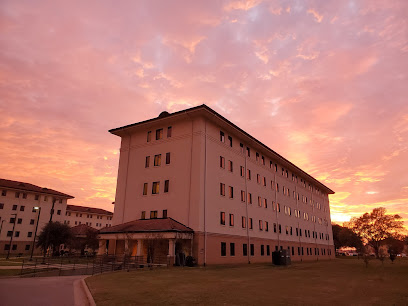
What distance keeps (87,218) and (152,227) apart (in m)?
88.3

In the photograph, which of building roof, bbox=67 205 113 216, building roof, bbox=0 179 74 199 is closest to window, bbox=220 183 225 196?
building roof, bbox=0 179 74 199

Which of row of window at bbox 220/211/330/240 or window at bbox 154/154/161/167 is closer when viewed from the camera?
row of window at bbox 220/211/330/240

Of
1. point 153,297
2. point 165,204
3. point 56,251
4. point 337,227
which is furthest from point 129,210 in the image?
point 337,227

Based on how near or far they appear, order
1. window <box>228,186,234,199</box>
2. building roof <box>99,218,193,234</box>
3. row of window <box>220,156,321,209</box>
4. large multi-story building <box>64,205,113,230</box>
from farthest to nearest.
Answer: large multi-story building <box>64,205,113,230</box> → row of window <box>220,156,321,209</box> → window <box>228,186,234,199</box> → building roof <box>99,218,193,234</box>

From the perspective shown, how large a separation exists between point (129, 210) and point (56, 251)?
3123cm

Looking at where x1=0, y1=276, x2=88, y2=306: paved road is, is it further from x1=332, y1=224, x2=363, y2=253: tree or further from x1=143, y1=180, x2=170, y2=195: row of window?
x1=332, y1=224, x2=363, y2=253: tree

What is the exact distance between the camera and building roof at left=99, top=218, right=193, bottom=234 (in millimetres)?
30047

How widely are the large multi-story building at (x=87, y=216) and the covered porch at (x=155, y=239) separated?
77.3m

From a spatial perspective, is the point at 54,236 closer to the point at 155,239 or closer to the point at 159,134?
the point at 159,134

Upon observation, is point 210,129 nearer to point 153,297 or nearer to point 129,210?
point 129,210

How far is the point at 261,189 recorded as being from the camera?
47562 millimetres

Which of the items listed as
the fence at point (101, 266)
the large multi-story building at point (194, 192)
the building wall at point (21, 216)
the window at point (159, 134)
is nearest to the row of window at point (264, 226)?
the large multi-story building at point (194, 192)

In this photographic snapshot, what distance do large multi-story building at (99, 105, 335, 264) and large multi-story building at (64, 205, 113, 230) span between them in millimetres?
74264

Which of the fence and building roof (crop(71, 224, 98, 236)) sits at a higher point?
building roof (crop(71, 224, 98, 236))
